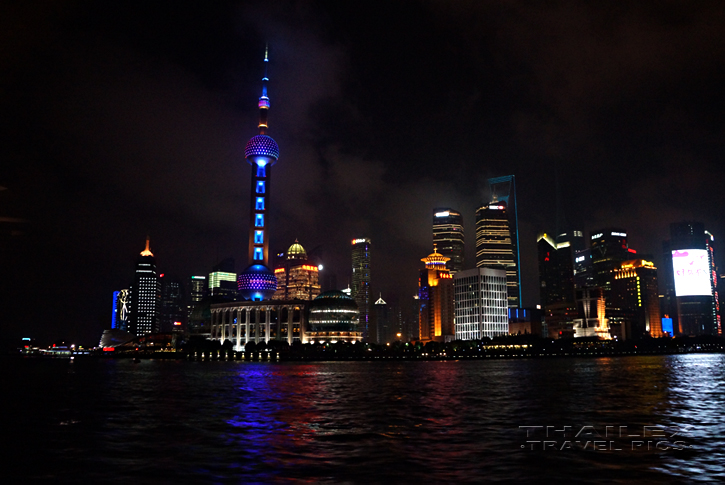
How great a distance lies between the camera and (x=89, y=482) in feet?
83.3

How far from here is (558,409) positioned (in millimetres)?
51688

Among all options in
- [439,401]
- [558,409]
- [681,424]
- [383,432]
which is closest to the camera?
[383,432]

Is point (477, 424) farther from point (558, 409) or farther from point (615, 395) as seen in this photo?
point (615, 395)

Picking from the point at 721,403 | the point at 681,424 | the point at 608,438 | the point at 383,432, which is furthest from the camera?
the point at 721,403

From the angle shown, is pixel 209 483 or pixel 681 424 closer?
pixel 209 483

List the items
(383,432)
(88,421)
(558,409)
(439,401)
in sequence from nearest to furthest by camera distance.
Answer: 1. (383,432)
2. (88,421)
3. (558,409)
4. (439,401)

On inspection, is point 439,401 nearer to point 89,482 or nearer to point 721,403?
point 721,403

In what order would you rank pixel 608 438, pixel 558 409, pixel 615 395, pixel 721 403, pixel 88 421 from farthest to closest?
pixel 615 395, pixel 721 403, pixel 558 409, pixel 88 421, pixel 608 438

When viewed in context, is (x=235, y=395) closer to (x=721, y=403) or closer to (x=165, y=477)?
(x=165, y=477)

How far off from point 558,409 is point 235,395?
36.8 metres

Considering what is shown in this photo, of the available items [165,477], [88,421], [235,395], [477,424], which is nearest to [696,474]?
[477,424]

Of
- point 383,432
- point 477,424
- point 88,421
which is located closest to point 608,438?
point 477,424

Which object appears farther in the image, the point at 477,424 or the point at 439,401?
the point at 439,401

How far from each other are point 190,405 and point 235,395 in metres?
12.0
